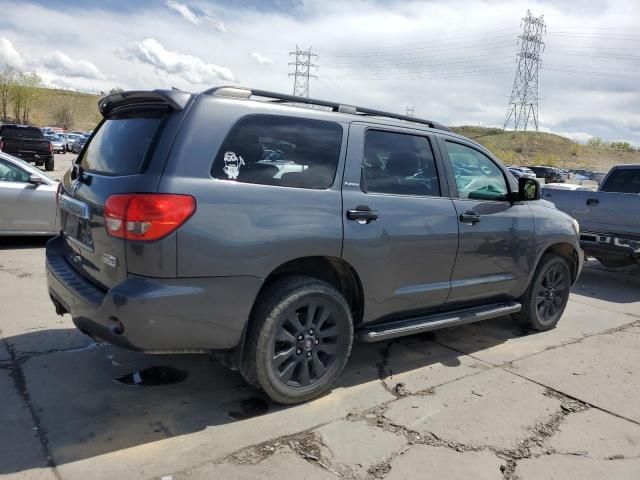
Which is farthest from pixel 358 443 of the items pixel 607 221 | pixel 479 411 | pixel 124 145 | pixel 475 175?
pixel 607 221

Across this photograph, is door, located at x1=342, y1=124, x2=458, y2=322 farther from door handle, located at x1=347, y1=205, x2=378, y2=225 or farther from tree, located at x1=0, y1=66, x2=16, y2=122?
tree, located at x1=0, y1=66, x2=16, y2=122

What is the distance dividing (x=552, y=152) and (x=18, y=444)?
10081 cm

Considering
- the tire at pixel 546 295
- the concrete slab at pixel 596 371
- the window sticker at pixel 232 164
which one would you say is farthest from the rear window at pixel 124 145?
the tire at pixel 546 295

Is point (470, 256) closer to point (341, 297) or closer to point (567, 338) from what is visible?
point (341, 297)

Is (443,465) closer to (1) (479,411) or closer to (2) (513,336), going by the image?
(1) (479,411)

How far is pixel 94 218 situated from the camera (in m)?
3.23

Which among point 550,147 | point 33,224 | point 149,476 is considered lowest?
point 149,476

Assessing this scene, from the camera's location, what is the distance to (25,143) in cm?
2239

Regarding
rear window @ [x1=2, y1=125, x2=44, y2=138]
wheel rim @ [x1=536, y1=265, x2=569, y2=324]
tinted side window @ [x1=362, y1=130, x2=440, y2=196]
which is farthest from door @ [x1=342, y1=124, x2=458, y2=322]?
rear window @ [x1=2, y1=125, x2=44, y2=138]

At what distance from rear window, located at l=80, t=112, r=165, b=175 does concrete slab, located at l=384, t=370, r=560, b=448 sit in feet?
7.50

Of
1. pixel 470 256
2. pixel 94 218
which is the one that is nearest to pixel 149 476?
pixel 94 218

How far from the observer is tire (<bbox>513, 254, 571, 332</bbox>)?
5.35 metres

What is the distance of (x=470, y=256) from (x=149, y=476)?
291 centimetres

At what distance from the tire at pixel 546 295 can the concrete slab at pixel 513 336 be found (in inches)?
5.7
